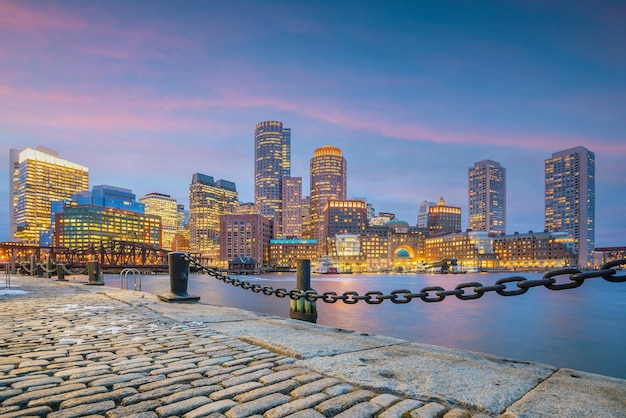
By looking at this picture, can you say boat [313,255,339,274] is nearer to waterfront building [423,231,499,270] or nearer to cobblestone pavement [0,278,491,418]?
waterfront building [423,231,499,270]

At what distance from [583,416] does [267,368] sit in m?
2.66

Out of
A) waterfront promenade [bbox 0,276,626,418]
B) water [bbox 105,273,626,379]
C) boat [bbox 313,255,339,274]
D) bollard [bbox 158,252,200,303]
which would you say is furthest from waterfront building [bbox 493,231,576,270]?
waterfront promenade [bbox 0,276,626,418]

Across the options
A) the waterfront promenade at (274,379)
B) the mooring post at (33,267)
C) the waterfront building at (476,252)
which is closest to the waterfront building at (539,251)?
the waterfront building at (476,252)

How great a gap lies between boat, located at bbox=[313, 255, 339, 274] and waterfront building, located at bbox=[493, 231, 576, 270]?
286 feet

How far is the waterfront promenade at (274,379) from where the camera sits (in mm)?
2861

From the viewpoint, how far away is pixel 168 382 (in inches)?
136

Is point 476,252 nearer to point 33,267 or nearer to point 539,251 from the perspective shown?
point 539,251

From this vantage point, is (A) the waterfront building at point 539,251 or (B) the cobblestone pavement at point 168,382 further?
(A) the waterfront building at point 539,251

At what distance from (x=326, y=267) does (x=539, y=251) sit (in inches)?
4122

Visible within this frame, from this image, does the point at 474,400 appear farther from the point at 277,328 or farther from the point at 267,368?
the point at 277,328

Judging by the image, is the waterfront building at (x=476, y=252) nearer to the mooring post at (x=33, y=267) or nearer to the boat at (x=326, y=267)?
the boat at (x=326, y=267)

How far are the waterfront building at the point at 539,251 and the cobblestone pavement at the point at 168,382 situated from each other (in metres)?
208

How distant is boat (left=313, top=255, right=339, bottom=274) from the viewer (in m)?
172

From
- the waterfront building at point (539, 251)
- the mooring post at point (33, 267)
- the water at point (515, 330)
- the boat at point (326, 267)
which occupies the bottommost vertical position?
the boat at point (326, 267)
